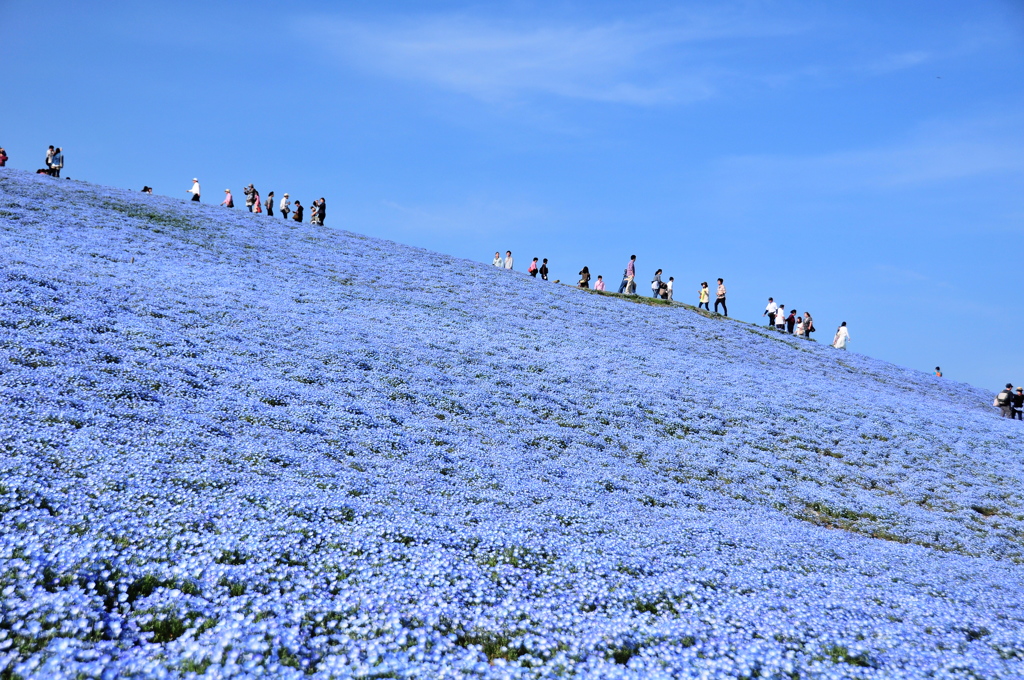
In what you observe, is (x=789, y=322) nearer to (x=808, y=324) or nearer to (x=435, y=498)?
(x=808, y=324)

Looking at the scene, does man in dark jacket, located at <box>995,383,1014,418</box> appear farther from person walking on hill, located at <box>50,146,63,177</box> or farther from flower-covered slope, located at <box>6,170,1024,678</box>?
person walking on hill, located at <box>50,146,63,177</box>

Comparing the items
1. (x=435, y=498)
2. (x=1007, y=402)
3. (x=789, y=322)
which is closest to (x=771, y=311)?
(x=789, y=322)

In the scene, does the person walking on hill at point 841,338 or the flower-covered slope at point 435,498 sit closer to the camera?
the flower-covered slope at point 435,498

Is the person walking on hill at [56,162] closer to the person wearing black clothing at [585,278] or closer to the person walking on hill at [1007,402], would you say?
the person wearing black clothing at [585,278]

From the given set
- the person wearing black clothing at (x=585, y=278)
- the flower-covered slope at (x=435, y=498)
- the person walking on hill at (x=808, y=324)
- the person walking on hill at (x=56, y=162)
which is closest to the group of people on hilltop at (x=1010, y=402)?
the flower-covered slope at (x=435, y=498)

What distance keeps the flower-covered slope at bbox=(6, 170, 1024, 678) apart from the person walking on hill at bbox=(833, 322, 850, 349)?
13.9 meters

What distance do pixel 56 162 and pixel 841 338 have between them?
45.9 metres

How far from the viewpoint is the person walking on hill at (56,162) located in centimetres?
4016

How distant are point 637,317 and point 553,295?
467 cm

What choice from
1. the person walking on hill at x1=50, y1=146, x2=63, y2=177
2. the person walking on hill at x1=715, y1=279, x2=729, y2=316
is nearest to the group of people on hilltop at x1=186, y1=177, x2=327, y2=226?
the person walking on hill at x1=50, y1=146, x2=63, y2=177

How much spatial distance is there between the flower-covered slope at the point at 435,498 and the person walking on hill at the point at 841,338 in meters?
13.9

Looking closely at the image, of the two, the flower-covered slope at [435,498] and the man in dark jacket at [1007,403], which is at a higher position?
the man in dark jacket at [1007,403]

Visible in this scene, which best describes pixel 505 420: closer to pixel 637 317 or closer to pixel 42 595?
pixel 42 595

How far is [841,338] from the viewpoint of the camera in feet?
138
